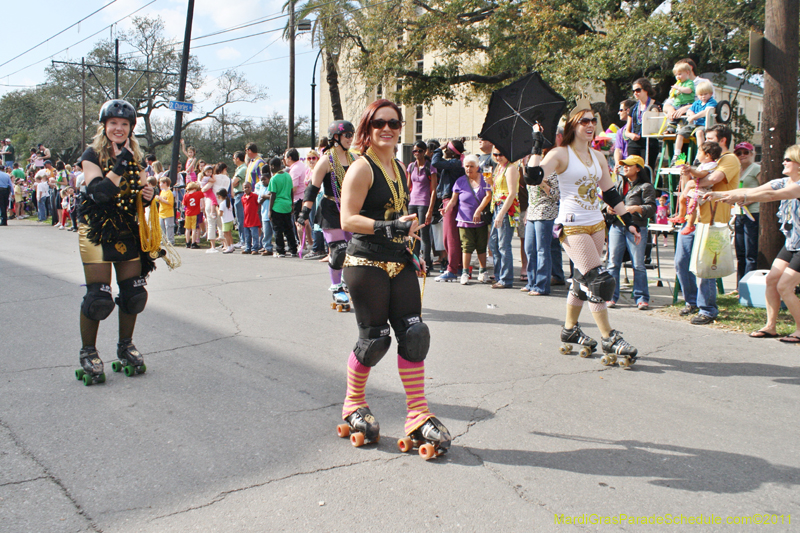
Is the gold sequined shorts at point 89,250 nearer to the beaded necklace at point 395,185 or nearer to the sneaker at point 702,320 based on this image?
the beaded necklace at point 395,185

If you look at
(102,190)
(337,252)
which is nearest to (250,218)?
(337,252)

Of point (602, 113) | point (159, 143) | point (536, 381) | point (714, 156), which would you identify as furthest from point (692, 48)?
point (159, 143)

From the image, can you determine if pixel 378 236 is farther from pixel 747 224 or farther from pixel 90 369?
pixel 747 224

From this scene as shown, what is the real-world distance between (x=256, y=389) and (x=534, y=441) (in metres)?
2.03

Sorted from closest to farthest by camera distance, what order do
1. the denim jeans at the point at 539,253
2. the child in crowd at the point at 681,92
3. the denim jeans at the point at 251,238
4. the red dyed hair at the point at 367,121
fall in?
1. the red dyed hair at the point at 367,121
2. the denim jeans at the point at 539,253
3. the child in crowd at the point at 681,92
4. the denim jeans at the point at 251,238

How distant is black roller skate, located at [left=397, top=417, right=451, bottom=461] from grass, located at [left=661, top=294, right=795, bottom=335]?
166 inches

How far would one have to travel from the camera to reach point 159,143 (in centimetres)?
5091

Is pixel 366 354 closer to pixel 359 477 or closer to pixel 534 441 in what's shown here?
pixel 359 477

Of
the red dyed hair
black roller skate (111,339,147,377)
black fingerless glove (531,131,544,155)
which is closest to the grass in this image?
black fingerless glove (531,131,544,155)

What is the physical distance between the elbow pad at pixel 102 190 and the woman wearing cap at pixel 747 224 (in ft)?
22.8

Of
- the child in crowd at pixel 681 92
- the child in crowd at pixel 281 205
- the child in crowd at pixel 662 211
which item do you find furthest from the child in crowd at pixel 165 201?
the child in crowd at pixel 681 92

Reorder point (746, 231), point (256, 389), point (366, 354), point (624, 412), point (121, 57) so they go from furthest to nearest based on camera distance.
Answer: point (121, 57) → point (746, 231) → point (256, 389) → point (624, 412) → point (366, 354)

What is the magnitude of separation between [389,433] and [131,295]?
2253mm

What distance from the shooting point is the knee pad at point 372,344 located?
3.50m
